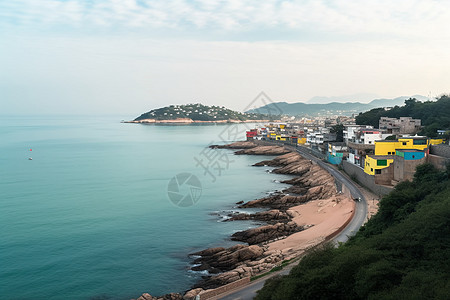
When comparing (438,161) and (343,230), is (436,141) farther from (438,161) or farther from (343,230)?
(343,230)

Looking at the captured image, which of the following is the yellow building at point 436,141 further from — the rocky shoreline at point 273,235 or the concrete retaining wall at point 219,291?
the concrete retaining wall at point 219,291

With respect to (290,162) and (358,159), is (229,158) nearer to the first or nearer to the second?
(290,162)

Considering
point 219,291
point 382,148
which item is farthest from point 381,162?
point 219,291

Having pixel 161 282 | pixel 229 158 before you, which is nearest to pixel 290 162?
pixel 229 158

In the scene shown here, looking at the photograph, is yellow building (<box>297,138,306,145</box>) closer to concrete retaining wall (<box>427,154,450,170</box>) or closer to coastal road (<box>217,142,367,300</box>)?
coastal road (<box>217,142,367,300</box>)

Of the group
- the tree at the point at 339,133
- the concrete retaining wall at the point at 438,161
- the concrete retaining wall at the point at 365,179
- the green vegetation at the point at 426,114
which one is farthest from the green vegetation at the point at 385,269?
the tree at the point at 339,133

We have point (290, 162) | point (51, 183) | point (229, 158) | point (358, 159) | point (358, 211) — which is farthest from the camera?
point (229, 158)

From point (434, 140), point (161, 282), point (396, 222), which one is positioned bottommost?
point (161, 282)
